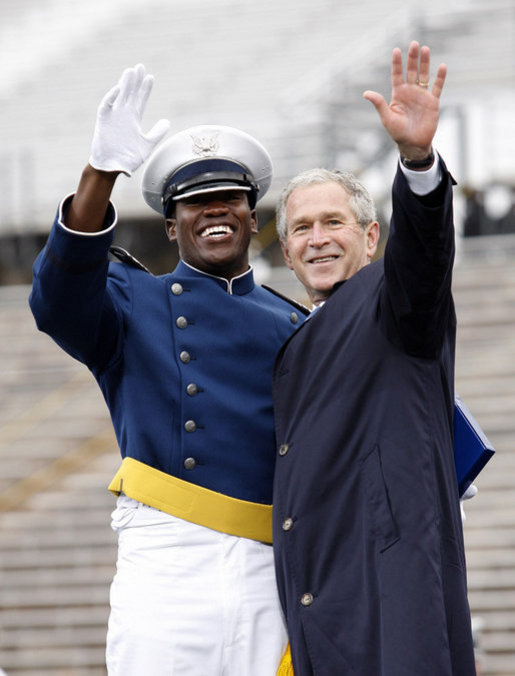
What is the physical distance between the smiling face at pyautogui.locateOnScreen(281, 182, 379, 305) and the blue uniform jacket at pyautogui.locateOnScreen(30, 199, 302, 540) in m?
0.16

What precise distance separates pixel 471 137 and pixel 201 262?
9.75m

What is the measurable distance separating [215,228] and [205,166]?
153 millimetres

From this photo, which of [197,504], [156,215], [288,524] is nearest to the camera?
[288,524]

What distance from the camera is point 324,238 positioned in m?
2.89

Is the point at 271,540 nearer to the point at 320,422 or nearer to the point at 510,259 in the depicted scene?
the point at 320,422

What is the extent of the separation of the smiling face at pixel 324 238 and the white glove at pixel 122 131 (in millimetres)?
467

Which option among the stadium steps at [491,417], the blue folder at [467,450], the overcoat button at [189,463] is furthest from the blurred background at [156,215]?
the overcoat button at [189,463]

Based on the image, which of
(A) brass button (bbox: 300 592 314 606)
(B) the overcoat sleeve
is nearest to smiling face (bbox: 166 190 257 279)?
(B) the overcoat sleeve

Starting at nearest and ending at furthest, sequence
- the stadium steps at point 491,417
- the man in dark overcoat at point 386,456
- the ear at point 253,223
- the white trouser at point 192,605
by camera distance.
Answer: the man in dark overcoat at point 386,456 < the white trouser at point 192,605 < the ear at point 253,223 < the stadium steps at point 491,417

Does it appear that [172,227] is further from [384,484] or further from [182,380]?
[384,484]

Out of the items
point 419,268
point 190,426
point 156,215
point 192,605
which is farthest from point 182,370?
point 156,215

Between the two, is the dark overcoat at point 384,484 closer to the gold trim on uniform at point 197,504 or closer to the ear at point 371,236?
the gold trim on uniform at point 197,504

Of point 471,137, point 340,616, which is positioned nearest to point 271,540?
point 340,616

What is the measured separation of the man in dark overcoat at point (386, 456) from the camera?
2.45m
